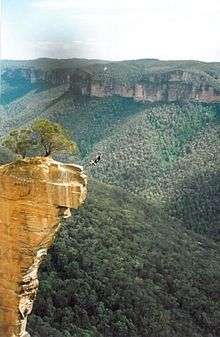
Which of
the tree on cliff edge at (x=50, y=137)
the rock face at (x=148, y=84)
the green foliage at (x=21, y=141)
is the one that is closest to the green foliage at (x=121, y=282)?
the green foliage at (x=21, y=141)

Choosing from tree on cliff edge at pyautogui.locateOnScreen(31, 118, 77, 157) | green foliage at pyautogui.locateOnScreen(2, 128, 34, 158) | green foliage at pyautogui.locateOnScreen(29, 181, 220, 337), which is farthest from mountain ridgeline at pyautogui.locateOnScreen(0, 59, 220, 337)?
tree on cliff edge at pyautogui.locateOnScreen(31, 118, 77, 157)

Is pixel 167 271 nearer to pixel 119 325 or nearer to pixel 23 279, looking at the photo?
pixel 119 325

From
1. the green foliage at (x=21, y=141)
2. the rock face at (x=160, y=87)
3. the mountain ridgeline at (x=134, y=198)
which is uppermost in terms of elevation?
the green foliage at (x=21, y=141)

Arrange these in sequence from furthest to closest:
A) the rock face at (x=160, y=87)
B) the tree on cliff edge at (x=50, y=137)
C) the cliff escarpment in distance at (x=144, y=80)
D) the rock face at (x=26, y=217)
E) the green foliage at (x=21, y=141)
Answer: the cliff escarpment in distance at (x=144, y=80), the rock face at (x=160, y=87), the green foliage at (x=21, y=141), the tree on cliff edge at (x=50, y=137), the rock face at (x=26, y=217)

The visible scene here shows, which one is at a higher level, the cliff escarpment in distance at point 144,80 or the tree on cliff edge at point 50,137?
the tree on cliff edge at point 50,137

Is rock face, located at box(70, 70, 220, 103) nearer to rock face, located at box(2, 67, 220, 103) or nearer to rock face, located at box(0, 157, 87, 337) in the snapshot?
rock face, located at box(2, 67, 220, 103)

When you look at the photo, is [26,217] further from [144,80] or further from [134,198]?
[144,80]

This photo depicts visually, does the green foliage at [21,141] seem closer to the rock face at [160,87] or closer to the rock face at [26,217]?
the rock face at [26,217]

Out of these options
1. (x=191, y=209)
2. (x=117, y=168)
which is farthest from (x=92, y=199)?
(x=117, y=168)
